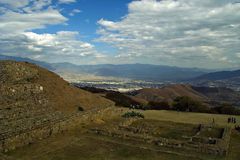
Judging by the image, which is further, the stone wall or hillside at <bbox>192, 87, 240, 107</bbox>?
hillside at <bbox>192, 87, 240, 107</bbox>

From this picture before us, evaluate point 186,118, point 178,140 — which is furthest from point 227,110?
point 178,140

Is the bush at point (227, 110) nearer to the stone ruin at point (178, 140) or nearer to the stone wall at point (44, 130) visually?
the stone ruin at point (178, 140)

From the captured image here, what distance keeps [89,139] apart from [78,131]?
3.00 m

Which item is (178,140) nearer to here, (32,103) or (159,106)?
(32,103)

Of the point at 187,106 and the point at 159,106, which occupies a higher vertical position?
the point at 187,106

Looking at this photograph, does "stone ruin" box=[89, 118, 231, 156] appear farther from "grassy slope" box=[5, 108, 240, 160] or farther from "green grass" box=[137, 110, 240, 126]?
"green grass" box=[137, 110, 240, 126]

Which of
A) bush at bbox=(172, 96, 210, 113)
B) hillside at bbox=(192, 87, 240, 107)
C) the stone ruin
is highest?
bush at bbox=(172, 96, 210, 113)

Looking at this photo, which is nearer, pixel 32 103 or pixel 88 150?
pixel 88 150

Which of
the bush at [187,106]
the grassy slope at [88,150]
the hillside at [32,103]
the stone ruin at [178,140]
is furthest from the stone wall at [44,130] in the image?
the bush at [187,106]

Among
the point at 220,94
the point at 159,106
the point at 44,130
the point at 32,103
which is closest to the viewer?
the point at 44,130

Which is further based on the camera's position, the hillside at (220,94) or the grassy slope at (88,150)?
the hillside at (220,94)

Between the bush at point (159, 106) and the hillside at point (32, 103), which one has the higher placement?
the hillside at point (32, 103)

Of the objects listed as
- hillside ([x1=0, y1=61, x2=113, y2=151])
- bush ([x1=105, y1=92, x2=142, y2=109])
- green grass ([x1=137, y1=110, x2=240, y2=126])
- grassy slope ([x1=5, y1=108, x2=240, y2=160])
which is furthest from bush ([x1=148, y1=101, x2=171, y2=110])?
grassy slope ([x1=5, y1=108, x2=240, y2=160])

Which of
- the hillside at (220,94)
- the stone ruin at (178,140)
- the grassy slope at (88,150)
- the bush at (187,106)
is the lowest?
the hillside at (220,94)
